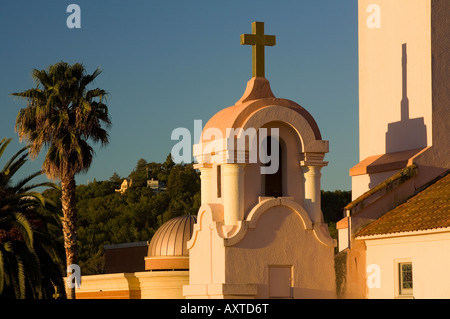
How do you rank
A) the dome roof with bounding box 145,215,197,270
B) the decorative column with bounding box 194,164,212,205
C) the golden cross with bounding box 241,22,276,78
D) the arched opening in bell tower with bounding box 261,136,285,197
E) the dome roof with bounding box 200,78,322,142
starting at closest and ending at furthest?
the dome roof with bounding box 200,78,322,142 → the arched opening in bell tower with bounding box 261,136,285,197 → the decorative column with bounding box 194,164,212,205 → the golden cross with bounding box 241,22,276,78 → the dome roof with bounding box 145,215,197,270

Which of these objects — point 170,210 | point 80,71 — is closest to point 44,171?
point 80,71

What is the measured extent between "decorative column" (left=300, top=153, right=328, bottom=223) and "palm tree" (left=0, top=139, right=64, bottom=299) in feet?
40.7

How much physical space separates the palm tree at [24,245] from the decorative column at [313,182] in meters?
12.4

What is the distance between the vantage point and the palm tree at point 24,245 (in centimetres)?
3362

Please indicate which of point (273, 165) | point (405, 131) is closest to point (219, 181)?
point (273, 165)

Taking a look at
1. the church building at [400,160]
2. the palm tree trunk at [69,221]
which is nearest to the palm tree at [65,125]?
the palm tree trunk at [69,221]

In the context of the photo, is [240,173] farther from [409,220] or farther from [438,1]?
[438,1]

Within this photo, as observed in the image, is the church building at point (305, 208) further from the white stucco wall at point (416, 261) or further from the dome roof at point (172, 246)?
the dome roof at point (172, 246)

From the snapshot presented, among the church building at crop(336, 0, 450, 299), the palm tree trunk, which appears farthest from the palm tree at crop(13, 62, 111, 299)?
the church building at crop(336, 0, 450, 299)

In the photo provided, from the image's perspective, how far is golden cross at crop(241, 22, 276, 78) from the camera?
1031 inches

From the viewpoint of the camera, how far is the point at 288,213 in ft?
82.0

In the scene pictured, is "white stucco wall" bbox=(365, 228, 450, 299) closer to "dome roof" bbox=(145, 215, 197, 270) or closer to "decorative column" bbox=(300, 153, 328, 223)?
"decorative column" bbox=(300, 153, 328, 223)

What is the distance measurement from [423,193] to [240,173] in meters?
5.43

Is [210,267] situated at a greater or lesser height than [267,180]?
lesser
